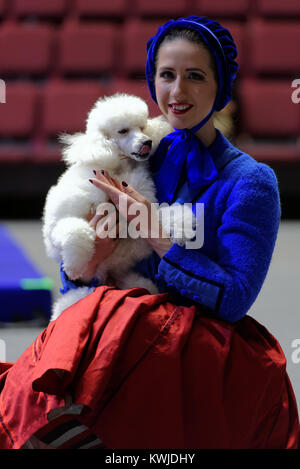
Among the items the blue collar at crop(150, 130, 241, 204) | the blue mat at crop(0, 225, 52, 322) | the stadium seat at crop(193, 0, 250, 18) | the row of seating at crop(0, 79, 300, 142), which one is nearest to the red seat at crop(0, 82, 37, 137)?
the row of seating at crop(0, 79, 300, 142)

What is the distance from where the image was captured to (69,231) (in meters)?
0.93

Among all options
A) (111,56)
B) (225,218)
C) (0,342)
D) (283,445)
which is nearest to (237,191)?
(225,218)

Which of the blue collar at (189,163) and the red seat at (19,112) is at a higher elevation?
the red seat at (19,112)

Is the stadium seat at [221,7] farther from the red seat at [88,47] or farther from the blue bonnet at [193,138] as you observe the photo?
the blue bonnet at [193,138]

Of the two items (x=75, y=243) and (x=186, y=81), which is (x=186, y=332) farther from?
(x=186, y=81)

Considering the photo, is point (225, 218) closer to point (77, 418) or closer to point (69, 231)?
point (69, 231)

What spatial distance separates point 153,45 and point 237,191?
0.27 m

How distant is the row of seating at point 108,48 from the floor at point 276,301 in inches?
40.6

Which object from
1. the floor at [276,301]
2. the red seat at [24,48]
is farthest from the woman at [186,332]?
the red seat at [24,48]

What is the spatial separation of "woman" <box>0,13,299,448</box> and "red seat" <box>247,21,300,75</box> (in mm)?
3041

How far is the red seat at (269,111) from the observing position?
3.77 metres

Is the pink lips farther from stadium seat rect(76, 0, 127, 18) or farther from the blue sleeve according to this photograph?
stadium seat rect(76, 0, 127, 18)

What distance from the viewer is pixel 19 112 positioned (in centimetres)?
382

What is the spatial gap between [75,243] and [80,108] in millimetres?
2938
